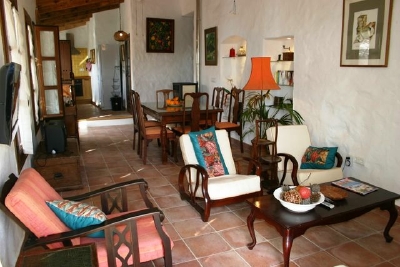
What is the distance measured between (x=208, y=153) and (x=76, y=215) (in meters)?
1.85

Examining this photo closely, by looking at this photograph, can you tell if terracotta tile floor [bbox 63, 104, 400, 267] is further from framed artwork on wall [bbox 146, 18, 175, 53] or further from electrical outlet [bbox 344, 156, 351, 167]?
framed artwork on wall [bbox 146, 18, 175, 53]

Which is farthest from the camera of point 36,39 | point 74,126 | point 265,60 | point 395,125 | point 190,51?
point 190,51

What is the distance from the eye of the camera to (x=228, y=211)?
136 inches

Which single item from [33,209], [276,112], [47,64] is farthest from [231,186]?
[47,64]

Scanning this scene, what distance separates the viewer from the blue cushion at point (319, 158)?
374 centimetres

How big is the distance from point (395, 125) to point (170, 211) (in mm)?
2504

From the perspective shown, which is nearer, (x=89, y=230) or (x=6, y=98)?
(x=6, y=98)

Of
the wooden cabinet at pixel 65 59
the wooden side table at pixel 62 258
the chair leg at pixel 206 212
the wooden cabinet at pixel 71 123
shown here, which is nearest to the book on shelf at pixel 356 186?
the chair leg at pixel 206 212

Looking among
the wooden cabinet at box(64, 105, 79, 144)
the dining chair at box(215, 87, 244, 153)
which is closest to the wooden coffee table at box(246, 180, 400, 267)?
the dining chair at box(215, 87, 244, 153)

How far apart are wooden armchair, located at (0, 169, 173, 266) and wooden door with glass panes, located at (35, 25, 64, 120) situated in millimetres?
3366

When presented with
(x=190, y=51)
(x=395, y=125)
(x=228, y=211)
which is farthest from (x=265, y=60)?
(x=190, y=51)

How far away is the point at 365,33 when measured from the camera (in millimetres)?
3639

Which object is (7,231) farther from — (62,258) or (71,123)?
(71,123)

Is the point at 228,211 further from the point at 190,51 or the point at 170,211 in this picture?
the point at 190,51
